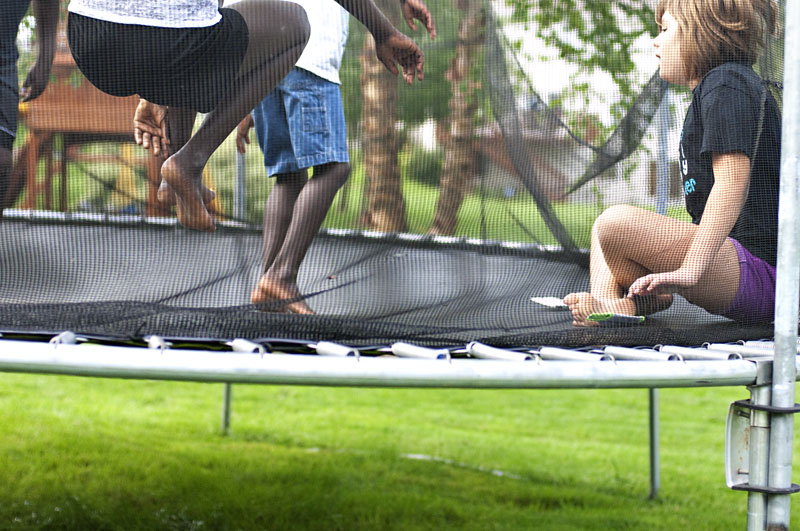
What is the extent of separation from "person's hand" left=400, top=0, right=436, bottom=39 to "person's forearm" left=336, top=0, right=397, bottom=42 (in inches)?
1.5

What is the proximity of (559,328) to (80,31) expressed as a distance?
43.7 inches

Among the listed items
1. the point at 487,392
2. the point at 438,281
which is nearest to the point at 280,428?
the point at 487,392

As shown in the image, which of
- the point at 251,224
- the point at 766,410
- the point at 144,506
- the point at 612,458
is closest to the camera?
the point at 766,410

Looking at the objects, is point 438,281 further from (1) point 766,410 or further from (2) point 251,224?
(1) point 766,410

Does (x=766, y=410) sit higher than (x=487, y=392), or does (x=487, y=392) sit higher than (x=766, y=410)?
(x=766, y=410)

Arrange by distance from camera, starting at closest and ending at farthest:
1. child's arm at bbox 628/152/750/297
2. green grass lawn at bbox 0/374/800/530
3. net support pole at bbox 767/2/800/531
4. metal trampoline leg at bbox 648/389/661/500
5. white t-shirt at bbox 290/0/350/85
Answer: net support pole at bbox 767/2/800/531, white t-shirt at bbox 290/0/350/85, child's arm at bbox 628/152/750/297, green grass lawn at bbox 0/374/800/530, metal trampoline leg at bbox 648/389/661/500

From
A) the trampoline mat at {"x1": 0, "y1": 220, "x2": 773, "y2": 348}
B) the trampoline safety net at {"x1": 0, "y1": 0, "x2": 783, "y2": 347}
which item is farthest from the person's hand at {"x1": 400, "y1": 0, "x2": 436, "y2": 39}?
the trampoline mat at {"x1": 0, "y1": 220, "x2": 773, "y2": 348}

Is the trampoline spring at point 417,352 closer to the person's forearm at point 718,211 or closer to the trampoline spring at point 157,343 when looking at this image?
the trampoline spring at point 157,343

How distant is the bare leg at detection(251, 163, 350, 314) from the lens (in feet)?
5.66

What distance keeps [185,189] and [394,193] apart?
0.41 m

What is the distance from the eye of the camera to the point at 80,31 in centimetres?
164

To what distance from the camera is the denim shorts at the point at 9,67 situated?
1679mm

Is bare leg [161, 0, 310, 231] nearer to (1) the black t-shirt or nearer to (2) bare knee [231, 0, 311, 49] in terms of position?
(2) bare knee [231, 0, 311, 49]

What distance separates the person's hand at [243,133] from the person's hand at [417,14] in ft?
1.17
